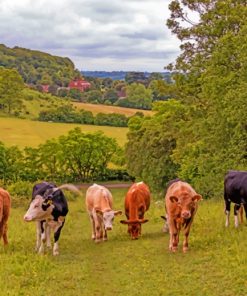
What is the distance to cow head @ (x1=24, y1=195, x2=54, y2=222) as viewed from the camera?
15203 mm

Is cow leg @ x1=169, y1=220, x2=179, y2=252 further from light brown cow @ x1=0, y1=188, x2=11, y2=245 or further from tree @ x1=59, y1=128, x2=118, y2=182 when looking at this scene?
tree @ x1=59, y1=128, x2=118, y2=182

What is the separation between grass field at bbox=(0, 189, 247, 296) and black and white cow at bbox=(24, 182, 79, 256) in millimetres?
555

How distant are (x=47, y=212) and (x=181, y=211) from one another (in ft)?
12.5

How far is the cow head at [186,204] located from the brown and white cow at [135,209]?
3.44 meters

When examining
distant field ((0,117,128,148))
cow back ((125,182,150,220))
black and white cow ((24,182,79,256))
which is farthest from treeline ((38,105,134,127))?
black and white cow ((24,182,79,256))

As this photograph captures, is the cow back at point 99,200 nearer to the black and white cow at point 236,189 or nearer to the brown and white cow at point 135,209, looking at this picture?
the brown and white cow at point 135,209

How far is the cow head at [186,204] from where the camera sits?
14.6m

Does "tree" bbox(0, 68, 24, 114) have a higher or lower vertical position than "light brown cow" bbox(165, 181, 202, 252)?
higher

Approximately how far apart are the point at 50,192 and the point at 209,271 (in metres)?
5.67

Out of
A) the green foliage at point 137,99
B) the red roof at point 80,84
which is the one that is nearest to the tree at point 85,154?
A: the green foliage at point 137,99

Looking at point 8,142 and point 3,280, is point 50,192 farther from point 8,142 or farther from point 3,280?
point 8,142

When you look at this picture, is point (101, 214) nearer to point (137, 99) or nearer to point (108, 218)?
point (108, 218)

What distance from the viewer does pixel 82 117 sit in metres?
104

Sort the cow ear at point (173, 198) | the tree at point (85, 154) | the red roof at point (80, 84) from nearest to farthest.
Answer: the cow ear at point (173, 198) < the tree at point (85, 154) < the red roof at point (80, 84)
